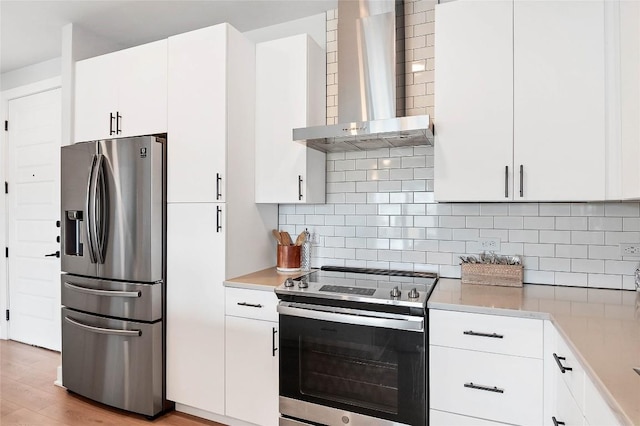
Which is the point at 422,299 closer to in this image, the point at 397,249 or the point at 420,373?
the point at 420,373

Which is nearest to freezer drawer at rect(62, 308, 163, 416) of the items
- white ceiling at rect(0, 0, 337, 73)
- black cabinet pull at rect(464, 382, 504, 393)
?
black cabinet pull at rect(464, 382, 504, 393)

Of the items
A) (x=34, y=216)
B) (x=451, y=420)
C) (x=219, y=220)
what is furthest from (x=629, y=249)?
(x=34, y=216)

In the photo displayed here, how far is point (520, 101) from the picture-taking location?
200 cm

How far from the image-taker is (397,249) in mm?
2625

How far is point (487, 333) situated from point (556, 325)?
0.95 ft

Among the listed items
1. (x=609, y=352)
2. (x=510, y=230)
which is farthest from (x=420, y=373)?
(x=510, y=230)

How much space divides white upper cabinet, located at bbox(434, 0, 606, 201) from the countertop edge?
2.05 ft

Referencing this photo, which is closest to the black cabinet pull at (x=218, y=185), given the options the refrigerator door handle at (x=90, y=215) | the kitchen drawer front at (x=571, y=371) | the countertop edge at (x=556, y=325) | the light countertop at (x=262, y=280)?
the light countertop at (x=262, y=280)

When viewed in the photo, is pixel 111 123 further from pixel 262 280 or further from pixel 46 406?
pixel 46 406

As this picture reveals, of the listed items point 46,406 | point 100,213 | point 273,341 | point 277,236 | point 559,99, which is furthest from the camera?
point 277,236

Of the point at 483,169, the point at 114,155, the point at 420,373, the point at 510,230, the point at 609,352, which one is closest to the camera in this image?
the point at 609,352

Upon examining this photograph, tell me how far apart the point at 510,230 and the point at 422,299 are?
872 millimetres

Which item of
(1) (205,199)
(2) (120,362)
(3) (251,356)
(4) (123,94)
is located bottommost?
(2) (120,362)

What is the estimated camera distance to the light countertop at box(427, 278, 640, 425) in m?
1.00
